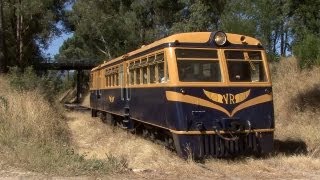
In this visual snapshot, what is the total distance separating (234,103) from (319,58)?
33.9 feet

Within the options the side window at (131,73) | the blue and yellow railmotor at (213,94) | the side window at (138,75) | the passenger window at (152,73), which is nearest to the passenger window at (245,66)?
the blue and yellow railmotor at (213,94)

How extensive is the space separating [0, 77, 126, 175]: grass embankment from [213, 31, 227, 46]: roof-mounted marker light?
3626 millimetres

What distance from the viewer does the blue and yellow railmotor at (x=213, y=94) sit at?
465 inches

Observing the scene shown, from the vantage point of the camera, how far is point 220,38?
12.5m

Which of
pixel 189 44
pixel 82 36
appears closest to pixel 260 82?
pixel 189 44

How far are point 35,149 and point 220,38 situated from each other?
4.78 m

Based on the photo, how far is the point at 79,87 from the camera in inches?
3199

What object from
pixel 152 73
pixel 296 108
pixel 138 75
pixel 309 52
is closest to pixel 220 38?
pixel 152 73

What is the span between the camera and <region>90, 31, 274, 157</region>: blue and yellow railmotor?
38.7ft

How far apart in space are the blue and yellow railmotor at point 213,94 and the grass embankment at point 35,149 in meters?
1.94

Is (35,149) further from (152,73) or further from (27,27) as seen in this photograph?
(27,27)

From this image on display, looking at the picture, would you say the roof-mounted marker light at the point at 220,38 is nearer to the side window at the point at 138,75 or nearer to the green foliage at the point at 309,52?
the side window at the point at 138,75

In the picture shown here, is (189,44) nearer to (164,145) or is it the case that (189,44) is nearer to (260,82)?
(260,82)

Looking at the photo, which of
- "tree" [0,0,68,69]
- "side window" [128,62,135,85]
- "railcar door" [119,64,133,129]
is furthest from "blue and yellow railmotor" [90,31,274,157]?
"tree" [0,0,68,69]
